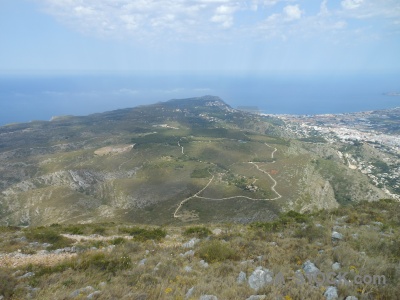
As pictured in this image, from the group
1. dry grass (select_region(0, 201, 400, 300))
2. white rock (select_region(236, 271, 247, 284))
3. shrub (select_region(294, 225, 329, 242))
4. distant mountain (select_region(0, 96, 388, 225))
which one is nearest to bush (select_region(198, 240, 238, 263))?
dry grass (select_region(0, 201, 400, 300))

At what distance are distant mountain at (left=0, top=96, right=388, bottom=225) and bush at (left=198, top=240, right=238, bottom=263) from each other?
3306cm

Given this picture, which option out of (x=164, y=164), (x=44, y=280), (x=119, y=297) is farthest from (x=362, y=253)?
(x=164, y=164)

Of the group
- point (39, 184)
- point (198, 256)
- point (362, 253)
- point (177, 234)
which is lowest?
point (39, 184)

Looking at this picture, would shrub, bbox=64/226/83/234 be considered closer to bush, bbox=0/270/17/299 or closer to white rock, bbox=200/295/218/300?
bush, bbox=0/270/17/299

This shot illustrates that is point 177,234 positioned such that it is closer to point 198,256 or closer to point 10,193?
point 198,256

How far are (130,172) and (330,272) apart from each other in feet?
249

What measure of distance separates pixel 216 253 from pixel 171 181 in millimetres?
59523

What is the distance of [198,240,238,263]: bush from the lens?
11.4m

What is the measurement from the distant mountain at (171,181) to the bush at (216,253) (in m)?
33.1

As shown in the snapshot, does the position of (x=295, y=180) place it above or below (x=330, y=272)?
below

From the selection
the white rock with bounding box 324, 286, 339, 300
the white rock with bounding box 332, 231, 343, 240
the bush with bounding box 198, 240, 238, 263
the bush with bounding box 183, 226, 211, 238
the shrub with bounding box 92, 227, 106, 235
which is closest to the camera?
the white rock with bounding box 324, 286, 339, 300

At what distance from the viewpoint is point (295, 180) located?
6719cm

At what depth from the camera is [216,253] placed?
11.6 meters

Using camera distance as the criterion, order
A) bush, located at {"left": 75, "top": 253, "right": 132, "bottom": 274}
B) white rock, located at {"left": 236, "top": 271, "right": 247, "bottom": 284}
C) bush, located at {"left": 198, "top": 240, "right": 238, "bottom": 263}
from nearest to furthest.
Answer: white rock, located at {"left": 236, "top": 271, "right": 247, "bottom": 284} < bush, located at {"left": 75, "top": 253, "right": 132, "bottom": 274} < bush, located at {"left": 198, "top": 240, "right": 238, "bottom": 263}
